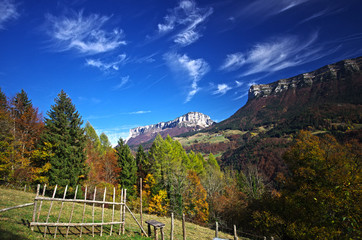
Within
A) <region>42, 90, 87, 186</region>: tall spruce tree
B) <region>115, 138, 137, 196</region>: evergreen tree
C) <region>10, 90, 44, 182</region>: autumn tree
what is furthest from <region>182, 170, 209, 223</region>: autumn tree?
<region>10, 90, 44, 182</region>: autumn tree

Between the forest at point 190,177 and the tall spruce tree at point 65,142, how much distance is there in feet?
0.42

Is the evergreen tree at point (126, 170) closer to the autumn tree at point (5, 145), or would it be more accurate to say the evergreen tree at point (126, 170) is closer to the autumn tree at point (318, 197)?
the autumn tree at point (5, 145)

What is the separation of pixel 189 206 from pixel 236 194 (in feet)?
37.1

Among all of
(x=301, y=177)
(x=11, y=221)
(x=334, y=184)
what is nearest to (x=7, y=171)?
(x=11, y=221)

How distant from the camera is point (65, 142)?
25844 millimetres

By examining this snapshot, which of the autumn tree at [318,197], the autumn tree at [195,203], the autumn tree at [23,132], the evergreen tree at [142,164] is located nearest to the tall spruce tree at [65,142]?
the autumn tree at [23,132]

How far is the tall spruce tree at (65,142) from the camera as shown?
24359 mm

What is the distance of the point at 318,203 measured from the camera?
16172 mm

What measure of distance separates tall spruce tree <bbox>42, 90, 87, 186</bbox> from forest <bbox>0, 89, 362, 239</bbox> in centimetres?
13

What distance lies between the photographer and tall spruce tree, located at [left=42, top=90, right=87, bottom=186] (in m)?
24.4

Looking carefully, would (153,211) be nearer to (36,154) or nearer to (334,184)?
(36,154)

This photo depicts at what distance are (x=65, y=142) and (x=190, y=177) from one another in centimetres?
2365

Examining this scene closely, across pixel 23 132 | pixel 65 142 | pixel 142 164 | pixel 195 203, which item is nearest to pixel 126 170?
pixel 142 164

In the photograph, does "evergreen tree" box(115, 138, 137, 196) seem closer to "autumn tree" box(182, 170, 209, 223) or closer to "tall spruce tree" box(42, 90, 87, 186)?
"tall spruce tree" box(42, 90, 87, 186)
